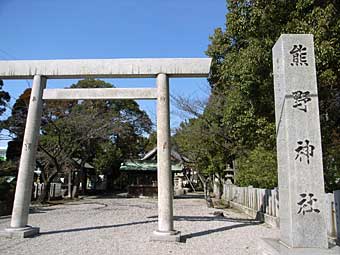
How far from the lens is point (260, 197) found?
39.0 feet

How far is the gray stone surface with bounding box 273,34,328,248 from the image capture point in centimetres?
475

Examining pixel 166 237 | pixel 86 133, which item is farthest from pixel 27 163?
pixel 86 133

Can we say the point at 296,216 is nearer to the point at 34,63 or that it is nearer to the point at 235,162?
the point at 34,63

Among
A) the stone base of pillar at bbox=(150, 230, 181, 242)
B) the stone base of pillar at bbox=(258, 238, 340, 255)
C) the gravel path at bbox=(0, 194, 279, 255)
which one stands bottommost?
the gravel path at bbox=(0, 194, 279, 255)

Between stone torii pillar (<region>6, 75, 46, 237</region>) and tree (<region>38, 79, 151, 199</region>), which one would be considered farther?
tree (<region>38, 79, 151, 199</region>)

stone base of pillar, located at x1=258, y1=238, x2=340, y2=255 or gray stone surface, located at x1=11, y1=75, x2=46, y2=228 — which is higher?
gray stone surface, located at x1=11, y1=75, x2=46, y2=228

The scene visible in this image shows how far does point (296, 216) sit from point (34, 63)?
8.00 metres

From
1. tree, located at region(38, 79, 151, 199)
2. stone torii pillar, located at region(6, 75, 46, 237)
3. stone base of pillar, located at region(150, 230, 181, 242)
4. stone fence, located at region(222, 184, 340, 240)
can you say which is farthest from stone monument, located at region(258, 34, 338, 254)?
tree, located at region(38, 79, 151, 199)

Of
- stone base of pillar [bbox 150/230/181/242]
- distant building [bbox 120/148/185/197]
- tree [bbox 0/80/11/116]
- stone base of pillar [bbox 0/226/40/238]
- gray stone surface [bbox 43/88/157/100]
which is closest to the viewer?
stone base of pillar [bbox 150/230/181/242]

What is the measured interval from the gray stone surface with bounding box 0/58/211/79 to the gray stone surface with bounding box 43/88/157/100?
16.4 inches

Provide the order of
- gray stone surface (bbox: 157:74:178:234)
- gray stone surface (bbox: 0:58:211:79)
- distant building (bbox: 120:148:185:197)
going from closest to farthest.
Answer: gray stone surface (bbox: 157:74:178:234), gray stone surface (bbox: 0:58:211:79), distant building (bbox: 120:148:185:197)

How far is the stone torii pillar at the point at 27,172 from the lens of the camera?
308 inches

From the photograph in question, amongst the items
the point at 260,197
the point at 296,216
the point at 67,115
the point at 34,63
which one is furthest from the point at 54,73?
the point at 67,115

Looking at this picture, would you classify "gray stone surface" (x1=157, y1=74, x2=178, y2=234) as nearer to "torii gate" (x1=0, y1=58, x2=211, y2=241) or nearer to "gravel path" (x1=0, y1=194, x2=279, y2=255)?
"torii gate" (x1=0, y1=58, x2=211, y2=241)
